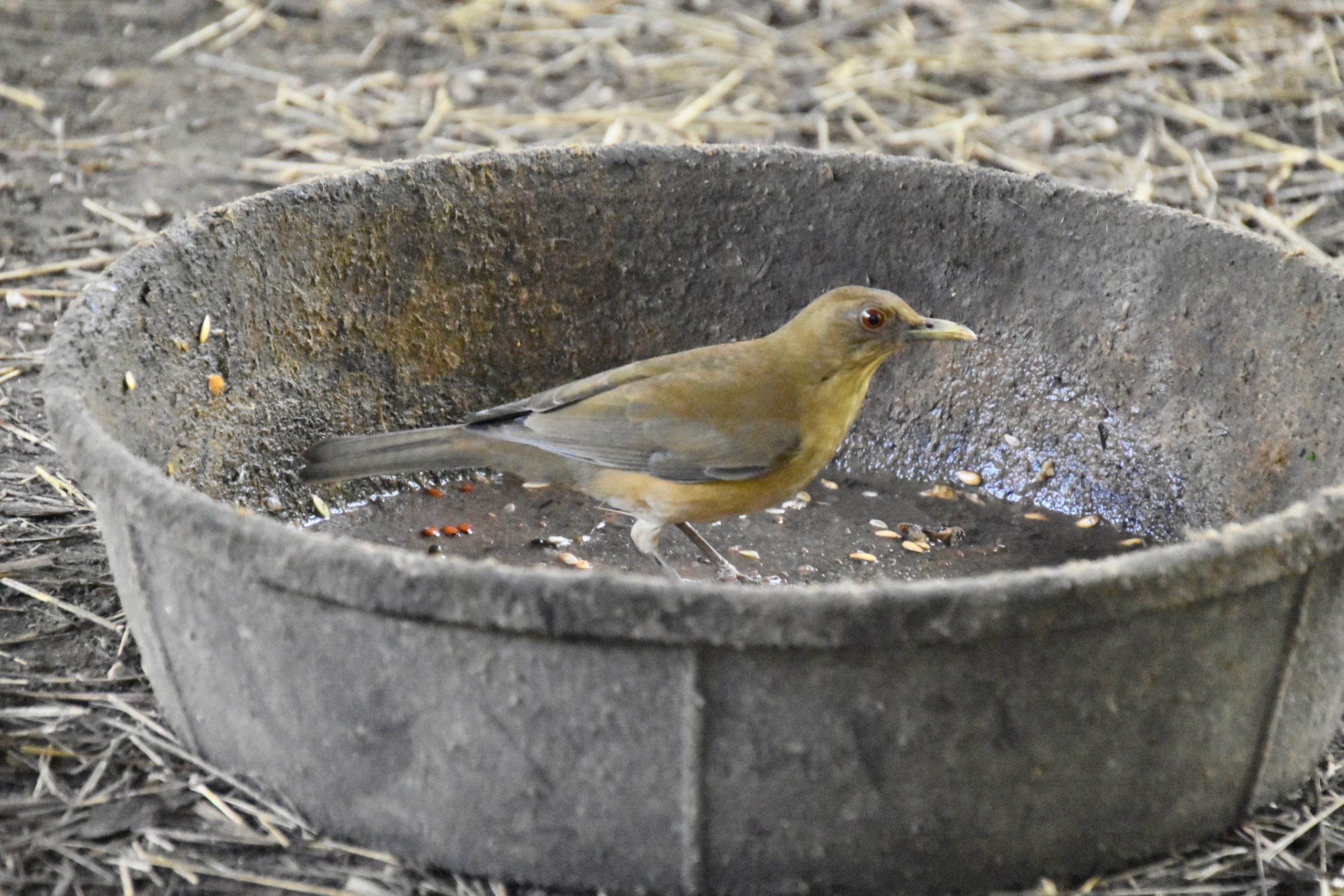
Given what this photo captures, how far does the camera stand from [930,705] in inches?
108

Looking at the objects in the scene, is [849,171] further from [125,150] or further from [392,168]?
[125,150]

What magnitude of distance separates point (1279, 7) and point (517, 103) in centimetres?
405

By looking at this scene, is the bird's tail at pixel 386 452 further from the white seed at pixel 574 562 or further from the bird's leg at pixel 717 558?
the bird's leg at pixel 717 558

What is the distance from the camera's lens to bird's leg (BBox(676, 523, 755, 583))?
4324mm

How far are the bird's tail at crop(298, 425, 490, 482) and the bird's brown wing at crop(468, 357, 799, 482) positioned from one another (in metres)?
0.06

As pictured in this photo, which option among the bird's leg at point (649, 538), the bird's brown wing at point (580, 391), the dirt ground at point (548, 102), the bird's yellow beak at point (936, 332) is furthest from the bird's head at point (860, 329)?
the dirt ground at point (548, 102)

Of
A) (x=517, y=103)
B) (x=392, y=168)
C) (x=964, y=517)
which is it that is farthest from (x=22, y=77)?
(x=964, y=517)

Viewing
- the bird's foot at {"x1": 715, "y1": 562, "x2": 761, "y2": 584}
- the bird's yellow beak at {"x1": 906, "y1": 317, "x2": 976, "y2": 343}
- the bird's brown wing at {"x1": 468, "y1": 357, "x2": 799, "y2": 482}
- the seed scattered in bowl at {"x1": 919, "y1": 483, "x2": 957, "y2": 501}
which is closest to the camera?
the bird's brown wing at {"x1": 468, "y1": 357, "x2": 799, "y2": 482}

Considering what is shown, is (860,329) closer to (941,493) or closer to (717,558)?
(717,558)

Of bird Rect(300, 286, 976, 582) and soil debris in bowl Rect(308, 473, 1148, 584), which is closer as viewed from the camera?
bird Rect(300, 286, 976, 582)

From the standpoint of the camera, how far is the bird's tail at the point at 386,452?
158 inches

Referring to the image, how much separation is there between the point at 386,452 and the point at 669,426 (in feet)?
2.39

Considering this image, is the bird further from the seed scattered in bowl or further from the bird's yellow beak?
the seed scattered in bowl

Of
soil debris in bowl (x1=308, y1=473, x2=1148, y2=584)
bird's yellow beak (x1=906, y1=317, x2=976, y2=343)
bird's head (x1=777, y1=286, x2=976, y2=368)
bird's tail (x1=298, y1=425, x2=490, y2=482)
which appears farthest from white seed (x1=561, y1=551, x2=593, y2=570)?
bird's yellow beak (x1=906, y1=317, x2=976, y2=343)
